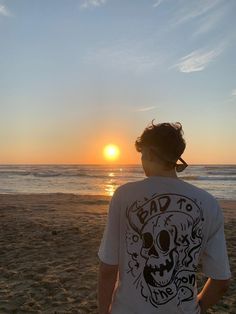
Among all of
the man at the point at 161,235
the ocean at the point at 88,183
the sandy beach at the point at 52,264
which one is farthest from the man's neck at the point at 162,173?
the ocean at the point at 88,183

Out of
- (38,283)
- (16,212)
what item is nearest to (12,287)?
(38,283)

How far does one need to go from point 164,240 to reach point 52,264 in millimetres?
4772

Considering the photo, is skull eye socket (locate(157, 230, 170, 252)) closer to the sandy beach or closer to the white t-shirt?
the white t-shirt

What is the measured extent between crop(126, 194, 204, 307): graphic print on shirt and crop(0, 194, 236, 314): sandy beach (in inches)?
112

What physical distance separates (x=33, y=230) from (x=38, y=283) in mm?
3705

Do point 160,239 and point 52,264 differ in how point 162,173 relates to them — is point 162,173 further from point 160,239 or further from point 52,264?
point 52,264

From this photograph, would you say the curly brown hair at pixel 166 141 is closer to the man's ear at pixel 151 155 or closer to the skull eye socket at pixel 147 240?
the man's ear at pixel 151 155

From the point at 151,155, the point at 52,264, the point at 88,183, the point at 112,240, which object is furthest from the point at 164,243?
the point at 88,183

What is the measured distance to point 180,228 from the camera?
192 cm

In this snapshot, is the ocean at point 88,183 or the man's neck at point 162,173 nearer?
the man's neck at point 162,173

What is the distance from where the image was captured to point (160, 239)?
1.93 m

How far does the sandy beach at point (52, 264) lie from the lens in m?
4.76

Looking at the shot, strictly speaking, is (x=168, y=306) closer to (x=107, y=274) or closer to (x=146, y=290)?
(x=146, y=290)

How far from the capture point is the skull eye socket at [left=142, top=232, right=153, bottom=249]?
6.35ft
